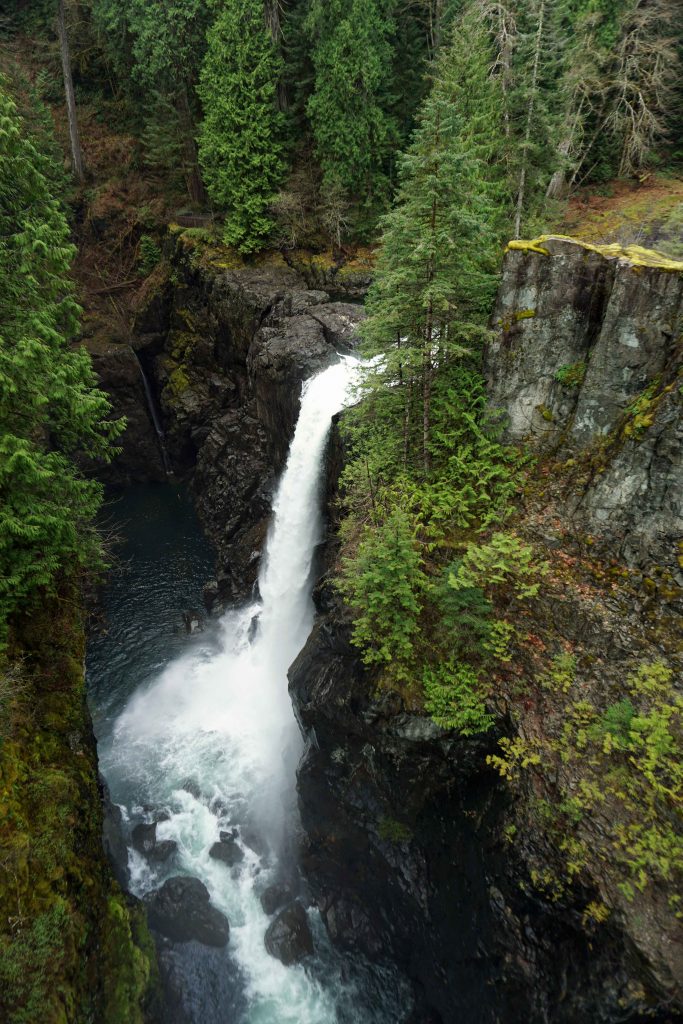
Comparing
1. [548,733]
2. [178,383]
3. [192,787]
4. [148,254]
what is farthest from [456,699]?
[148,254]

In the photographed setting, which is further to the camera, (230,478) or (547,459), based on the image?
(230,478)

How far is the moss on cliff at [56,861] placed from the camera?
318 inches

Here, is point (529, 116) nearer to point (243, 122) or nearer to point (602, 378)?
point (602, 378)

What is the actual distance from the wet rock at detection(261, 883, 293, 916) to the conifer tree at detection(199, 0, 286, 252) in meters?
Result: 28.5

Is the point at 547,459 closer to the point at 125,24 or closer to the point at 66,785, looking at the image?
the point at 66,785

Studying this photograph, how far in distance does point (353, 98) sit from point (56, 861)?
3341 cm

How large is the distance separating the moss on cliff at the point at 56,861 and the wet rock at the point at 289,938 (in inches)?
114

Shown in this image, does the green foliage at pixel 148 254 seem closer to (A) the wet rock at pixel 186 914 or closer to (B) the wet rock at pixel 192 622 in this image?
(B) the wet rock at pixel 192 622

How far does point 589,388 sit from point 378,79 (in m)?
25.1

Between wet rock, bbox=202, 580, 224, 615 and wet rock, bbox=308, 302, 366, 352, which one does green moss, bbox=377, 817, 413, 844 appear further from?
wet rock, bbox=308, 302, 366, 352

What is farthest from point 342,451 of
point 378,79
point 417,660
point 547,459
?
point 378,79

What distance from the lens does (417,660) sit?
10.4 metres

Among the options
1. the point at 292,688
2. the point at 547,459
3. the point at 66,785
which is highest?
the point at 547,459

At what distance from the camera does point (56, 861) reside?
9281mm
